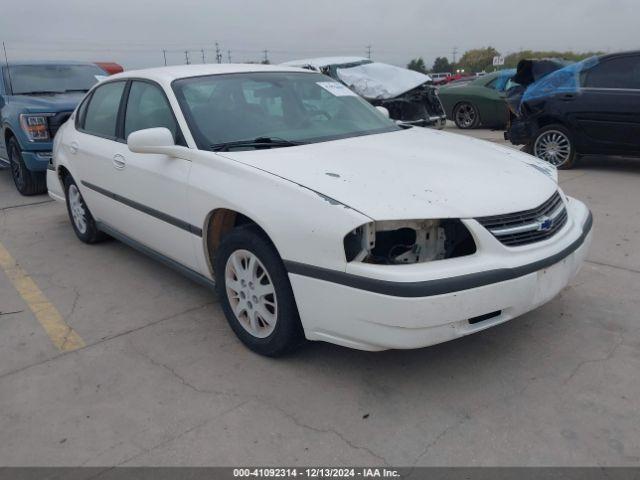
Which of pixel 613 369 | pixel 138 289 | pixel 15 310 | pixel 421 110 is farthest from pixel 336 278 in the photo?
pixel 421 110

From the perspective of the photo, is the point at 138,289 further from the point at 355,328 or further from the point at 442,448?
the point at 442,448

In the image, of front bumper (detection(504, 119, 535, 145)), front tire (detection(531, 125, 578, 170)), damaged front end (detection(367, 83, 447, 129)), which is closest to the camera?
front tire (detection(531, 125, 578, 170))

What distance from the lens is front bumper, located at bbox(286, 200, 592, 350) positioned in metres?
2.43

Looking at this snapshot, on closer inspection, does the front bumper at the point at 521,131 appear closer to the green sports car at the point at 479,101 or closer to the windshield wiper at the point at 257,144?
the green sports car at the point at 479,101

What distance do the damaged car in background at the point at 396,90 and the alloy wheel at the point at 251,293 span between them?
7760mm

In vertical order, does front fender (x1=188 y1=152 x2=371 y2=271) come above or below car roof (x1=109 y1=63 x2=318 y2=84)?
below

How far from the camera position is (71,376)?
3043 millimetres

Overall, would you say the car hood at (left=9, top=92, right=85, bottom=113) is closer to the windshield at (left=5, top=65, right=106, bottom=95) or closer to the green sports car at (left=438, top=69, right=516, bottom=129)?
the windshield at (left=5, top=65, right=106, bottom=95)

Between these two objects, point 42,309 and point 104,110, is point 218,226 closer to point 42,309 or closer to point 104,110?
point 42,309

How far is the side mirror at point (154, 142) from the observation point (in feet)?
10.9

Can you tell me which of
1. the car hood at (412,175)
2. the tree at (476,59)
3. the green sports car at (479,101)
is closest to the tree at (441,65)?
the tree at (476,59)

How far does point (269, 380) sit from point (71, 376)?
1.09 metres

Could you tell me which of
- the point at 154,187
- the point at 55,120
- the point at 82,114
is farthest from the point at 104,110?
the point at 55,120

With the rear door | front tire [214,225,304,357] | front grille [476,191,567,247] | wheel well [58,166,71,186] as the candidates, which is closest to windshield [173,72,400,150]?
front tire [214,225,304,357]
